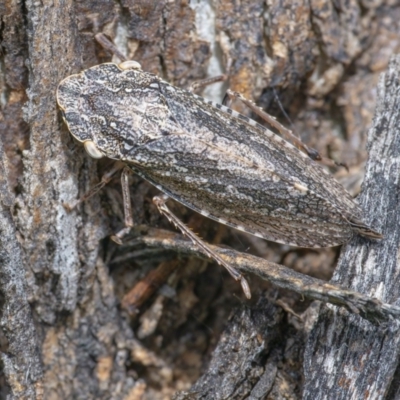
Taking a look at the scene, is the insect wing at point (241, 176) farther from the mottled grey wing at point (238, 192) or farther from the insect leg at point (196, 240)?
the insect leg at point (196, 240)

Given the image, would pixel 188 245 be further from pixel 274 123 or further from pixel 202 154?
pixel 274 123

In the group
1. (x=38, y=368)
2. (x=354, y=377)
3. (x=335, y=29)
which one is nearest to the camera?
(x=354, y=377)

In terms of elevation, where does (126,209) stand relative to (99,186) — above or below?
below

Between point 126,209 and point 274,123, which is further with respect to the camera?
point 274,123

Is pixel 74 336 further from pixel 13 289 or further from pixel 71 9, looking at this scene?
pixel 71 9

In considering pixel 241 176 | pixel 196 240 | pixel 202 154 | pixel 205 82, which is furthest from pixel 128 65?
pixel 196 240

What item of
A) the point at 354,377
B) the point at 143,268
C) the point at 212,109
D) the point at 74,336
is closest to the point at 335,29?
the point at 212,109

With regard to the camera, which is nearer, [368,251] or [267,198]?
[368,251]

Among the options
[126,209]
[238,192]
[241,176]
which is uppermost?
[241,176]
